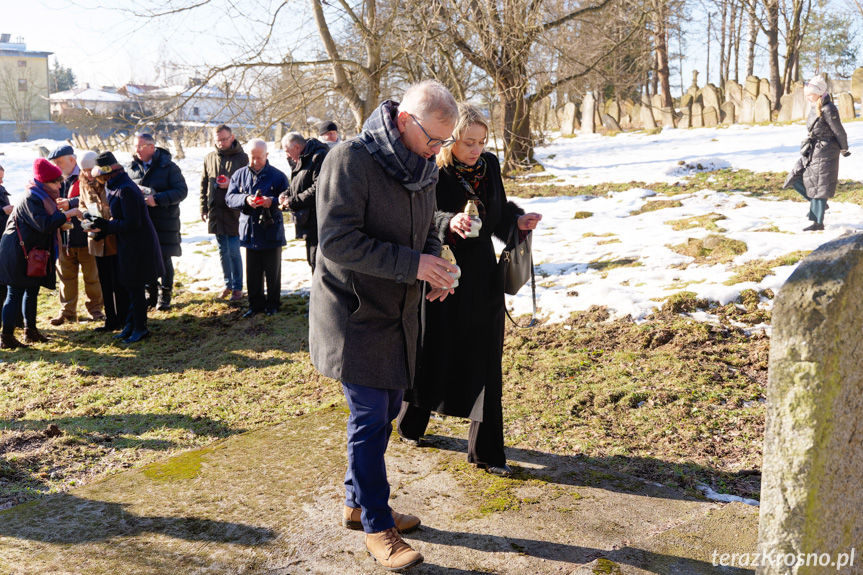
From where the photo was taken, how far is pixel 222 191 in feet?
27.5

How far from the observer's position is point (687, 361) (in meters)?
5.04

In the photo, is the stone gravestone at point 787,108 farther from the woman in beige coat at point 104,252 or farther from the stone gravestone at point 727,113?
the woman in beige coat at point 104,252

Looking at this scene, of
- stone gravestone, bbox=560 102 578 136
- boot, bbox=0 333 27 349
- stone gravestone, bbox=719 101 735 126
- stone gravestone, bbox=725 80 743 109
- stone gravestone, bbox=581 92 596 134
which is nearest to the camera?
boot, bbox=0 333 27 349

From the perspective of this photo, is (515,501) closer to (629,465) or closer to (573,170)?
(629,465)

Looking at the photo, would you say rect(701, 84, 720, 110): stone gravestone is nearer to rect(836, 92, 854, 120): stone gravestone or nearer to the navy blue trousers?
rect(836, 92, 854, 120): stone gravestone

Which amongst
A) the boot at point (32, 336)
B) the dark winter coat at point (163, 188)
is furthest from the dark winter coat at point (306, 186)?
the boot at point (32, 336)

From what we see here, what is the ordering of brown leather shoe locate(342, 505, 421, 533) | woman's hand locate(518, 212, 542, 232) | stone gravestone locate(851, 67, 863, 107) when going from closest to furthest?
brown leather shoe locate(342, 505, 421, 533) → woman's hand locate(518, 212, 542, 232) → stone gravestone locate(851, 67, 863, 107)

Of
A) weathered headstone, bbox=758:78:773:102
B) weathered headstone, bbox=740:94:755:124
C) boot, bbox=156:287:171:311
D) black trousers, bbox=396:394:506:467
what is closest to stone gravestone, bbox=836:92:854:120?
weathered headstone, bbox=740:94:755:124

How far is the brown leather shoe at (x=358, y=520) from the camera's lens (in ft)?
10.2

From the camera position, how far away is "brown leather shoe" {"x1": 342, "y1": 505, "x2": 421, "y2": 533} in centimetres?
309

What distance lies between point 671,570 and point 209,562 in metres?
1.79

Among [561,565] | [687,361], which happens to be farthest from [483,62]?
[561,565]

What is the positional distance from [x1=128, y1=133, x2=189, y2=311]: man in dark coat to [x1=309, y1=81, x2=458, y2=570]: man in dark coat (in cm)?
563

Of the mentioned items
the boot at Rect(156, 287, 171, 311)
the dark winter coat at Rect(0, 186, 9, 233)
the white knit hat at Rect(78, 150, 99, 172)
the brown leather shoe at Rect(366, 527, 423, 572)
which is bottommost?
the brown leather shoe at Rect(366, 527, 423, 572)
